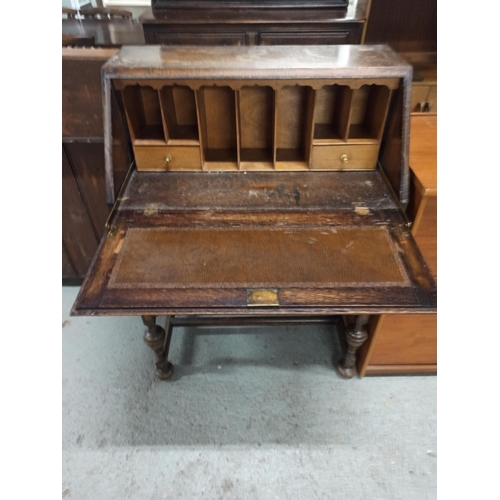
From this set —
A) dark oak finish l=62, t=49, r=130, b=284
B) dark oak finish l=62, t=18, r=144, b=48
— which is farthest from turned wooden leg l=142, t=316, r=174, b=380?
dark oak finish l=62, t=18, r=144, b=48

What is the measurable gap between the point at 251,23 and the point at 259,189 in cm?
103

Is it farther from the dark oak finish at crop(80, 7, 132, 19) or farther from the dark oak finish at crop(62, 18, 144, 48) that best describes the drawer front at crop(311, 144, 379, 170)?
the dark oak finish at crop(80, 7, 132, 19)

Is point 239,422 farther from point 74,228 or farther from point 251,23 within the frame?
point 251,23

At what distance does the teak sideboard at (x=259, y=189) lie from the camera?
3.29 feet

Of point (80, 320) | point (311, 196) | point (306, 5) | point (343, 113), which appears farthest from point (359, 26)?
point (80, 320)

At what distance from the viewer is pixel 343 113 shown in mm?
1295

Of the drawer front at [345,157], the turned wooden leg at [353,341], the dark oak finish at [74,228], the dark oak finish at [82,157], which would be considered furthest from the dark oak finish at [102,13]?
the turned wooden leg at [353,341]

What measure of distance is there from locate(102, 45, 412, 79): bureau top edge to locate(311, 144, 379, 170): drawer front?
0.24 meters

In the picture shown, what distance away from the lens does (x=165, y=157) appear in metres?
1.33

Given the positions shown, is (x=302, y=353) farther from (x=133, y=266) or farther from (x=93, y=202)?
(x=93, y=202)

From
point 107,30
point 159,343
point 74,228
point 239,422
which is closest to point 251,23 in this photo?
point 107,30

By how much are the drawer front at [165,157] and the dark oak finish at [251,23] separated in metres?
0.88

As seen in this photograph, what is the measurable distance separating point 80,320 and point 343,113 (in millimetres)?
1572

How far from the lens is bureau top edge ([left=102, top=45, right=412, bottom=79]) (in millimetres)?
1129
